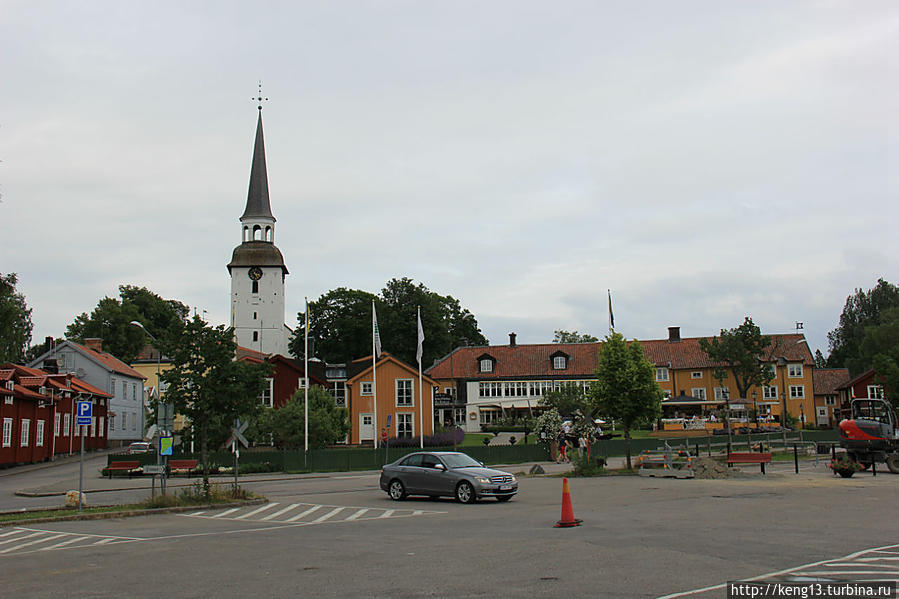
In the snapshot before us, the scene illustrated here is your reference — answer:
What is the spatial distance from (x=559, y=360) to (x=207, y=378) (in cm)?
5947

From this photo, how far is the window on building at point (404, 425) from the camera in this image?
60531 millimetres

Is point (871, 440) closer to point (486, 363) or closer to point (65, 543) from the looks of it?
point (65, 543)

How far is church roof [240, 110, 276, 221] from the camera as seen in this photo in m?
93.7

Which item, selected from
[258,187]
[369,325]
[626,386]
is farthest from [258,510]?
[258,187]

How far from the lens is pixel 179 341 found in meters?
29.2

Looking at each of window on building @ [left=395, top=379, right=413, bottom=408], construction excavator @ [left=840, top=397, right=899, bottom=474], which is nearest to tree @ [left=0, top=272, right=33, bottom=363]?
window on building @ [left=395, top=379, right=413, bottom=408]

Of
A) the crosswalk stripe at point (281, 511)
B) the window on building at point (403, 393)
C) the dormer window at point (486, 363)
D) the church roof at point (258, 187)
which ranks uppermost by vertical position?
the church roof at point (258, 187)

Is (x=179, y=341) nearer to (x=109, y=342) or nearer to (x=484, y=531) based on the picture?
(x=484, y=531)

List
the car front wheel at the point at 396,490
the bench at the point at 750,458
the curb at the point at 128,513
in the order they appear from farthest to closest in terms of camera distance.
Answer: the bench at the point at 750,458 < the car front wheel at the point at 396,490 < the curb at the point at 128,513

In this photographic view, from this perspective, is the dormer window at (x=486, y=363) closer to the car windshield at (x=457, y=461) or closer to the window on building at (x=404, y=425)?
the window on building at (x=404, y=425)

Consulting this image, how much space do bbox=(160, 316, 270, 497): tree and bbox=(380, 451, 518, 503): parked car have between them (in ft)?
17.2

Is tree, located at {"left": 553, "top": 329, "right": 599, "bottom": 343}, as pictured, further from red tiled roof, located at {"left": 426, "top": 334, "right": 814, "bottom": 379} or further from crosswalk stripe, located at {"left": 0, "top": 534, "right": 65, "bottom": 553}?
crosswalk stripe, located at {"left": 0, "top": 534, "right": 65, "bottom": 553}

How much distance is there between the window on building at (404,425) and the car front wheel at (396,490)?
120 feet

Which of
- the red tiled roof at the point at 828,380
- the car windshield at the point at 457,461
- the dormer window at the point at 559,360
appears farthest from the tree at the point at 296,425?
the red tiled roof at the point at 828,380
